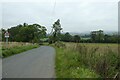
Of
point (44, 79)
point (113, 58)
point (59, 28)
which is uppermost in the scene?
point (59, 28)

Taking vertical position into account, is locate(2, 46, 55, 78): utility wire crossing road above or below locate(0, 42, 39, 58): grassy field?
below

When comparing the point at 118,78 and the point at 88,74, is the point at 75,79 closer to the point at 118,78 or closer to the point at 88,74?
the point at 88,74

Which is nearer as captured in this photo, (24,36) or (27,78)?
(27,78)

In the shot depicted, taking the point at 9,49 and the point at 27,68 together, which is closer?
the point at 27,68

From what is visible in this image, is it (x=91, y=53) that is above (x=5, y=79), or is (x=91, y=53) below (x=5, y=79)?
above

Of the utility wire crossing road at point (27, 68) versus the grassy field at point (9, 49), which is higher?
the grassy field at point (9, 49)

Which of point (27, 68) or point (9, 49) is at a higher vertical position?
point (9, 49)

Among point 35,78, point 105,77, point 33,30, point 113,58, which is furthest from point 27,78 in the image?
point 33,30

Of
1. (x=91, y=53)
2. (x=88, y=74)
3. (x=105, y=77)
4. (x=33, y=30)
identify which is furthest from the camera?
(x=33, y=30)

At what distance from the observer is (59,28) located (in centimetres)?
10662

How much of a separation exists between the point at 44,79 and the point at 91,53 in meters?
4.80

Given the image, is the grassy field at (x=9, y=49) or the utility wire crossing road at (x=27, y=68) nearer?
the utility wire crossing road at (x=27, y=68)

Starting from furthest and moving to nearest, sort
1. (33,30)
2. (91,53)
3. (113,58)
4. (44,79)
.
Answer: (33,30) → (91,53) → (113,58) → (44,79)

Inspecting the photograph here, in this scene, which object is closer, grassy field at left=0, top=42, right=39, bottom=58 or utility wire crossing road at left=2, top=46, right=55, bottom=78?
utility wire crossing road at left=2, top=46, right=55, bottom=78
